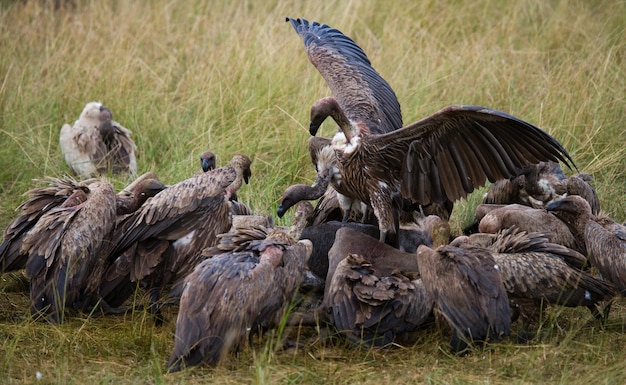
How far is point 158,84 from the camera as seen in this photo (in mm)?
9562

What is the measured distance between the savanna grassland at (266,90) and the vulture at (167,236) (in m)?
0.25

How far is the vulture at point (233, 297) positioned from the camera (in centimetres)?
495

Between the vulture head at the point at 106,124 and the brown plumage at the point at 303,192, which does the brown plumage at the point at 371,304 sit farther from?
the vulture head at the point at 106,124

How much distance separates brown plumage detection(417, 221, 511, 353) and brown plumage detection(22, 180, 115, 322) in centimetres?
207

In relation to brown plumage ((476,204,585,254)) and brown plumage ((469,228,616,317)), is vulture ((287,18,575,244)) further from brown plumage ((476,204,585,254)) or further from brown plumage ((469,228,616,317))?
brown plumage ((469,228,616,317))

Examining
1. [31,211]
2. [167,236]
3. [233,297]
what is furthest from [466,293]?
[31,211]

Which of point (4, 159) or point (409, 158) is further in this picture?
point (4, 159)

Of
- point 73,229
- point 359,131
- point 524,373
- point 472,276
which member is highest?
point 359,131

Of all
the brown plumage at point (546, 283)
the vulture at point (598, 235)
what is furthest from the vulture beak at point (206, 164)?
the vulture at point (598, 235)

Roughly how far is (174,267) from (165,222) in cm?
30

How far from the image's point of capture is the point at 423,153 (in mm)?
6148

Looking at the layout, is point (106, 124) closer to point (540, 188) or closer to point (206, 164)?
point (206, 164)

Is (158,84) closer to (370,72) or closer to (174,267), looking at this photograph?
(370,72)

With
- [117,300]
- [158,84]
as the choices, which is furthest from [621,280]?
[158,84]
